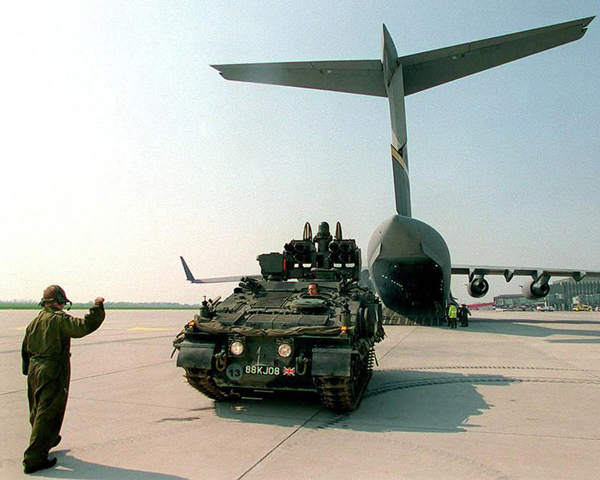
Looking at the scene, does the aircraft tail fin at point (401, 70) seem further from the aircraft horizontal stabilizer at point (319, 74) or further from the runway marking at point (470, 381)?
the runway marking at point (470, 381)

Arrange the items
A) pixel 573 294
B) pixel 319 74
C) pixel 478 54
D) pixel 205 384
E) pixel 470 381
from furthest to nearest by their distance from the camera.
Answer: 1. pixel 573 294
2. pixel 319 74
3. pixel 478 54
4. pixel 470 381
5. pixel 205 384

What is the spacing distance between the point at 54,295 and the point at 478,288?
2690 cm

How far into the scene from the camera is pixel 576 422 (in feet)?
18.4

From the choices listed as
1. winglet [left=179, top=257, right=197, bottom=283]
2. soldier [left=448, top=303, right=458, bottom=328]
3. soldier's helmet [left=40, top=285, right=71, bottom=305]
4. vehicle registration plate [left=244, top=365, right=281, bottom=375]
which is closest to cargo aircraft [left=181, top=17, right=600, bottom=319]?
soldier [left=448, top=303, right=458, bottom=328]

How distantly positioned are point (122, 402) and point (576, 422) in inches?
222

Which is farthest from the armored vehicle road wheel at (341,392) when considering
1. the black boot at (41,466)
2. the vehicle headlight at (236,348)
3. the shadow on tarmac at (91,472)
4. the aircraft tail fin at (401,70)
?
the aircraft tail fin at (401,70)

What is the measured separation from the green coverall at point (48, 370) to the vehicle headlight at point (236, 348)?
2.03 m

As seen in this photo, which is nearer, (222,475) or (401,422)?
(222,475)

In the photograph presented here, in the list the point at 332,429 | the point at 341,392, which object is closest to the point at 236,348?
the point at 341,392

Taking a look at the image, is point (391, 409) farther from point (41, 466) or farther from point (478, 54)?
point (478, 54)

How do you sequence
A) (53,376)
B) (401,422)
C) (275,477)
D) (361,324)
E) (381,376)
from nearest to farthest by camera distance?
(275,477)
(53,376)
(401,422)
(361,324)
(381,376)

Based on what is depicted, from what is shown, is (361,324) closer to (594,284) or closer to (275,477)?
(275,477)

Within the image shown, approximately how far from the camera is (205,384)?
241 inches

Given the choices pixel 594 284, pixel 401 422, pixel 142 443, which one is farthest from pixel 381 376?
pixel 594 284
